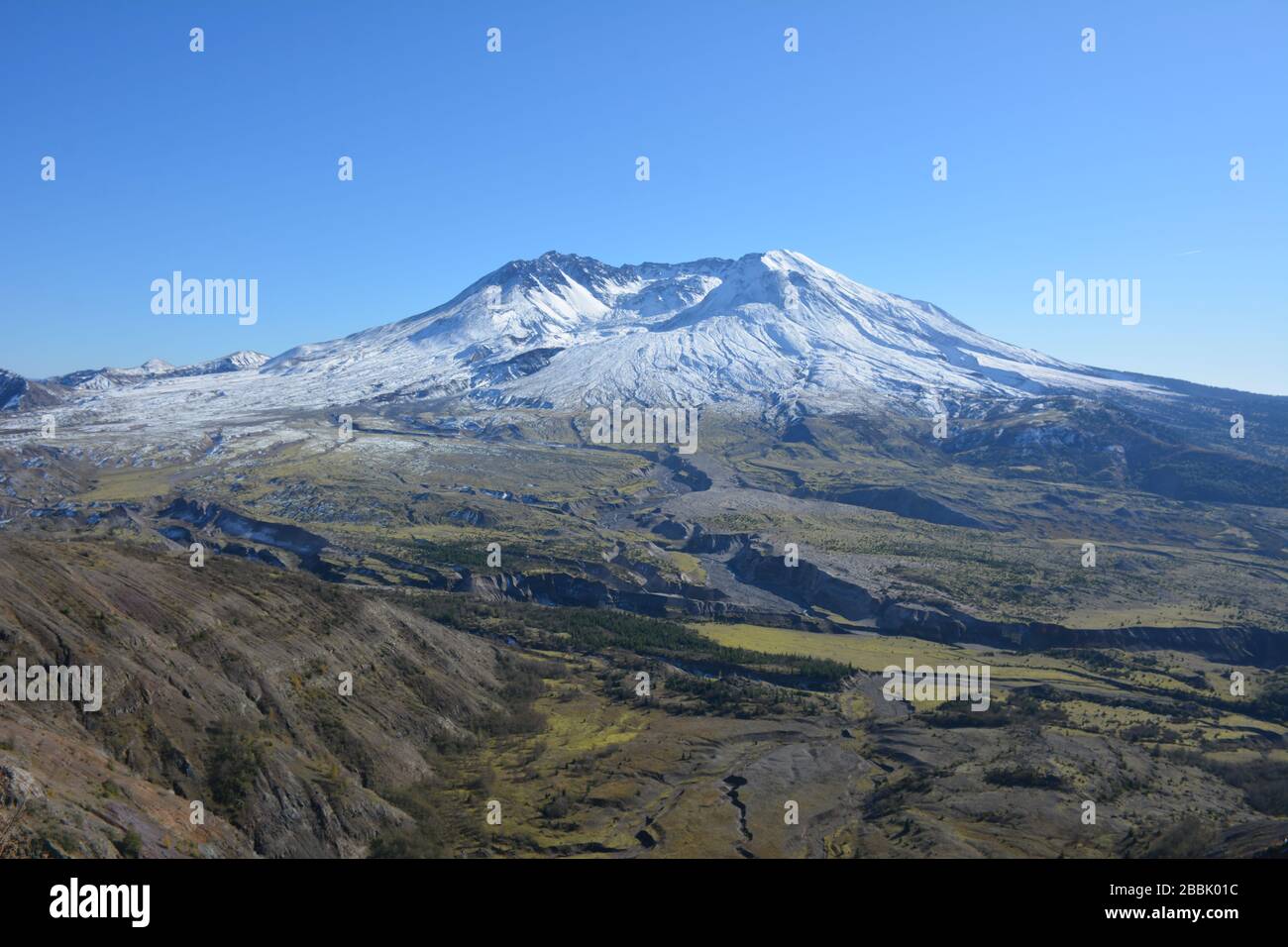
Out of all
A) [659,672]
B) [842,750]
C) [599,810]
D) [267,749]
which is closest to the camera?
[267,749]

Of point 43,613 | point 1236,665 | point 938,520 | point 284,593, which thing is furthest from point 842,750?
point 938,520

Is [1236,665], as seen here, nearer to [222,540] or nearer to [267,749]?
[267,749]

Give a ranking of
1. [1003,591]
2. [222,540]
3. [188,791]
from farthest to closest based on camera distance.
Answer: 1. [222,540]
2. [1003,591]
3. [188,791]

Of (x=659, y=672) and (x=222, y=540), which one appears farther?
(x=222, y=540)

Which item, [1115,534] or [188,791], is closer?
[188,791]
